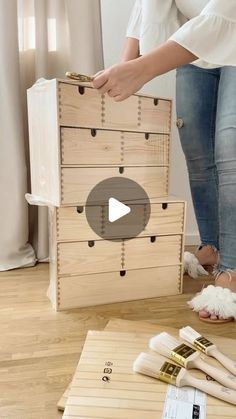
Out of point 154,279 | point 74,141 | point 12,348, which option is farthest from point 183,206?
point 12,348

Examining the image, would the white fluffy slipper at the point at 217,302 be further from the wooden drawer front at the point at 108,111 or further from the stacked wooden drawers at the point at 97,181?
the wooden drawer front at the point at 108,111

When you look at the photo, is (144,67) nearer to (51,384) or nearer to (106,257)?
(106,257)

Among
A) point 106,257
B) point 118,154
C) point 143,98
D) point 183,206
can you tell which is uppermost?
point 143,98

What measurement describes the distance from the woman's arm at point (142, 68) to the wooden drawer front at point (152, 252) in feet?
1.11

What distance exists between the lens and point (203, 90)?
92cm

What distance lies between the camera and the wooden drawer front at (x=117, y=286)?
0.78m

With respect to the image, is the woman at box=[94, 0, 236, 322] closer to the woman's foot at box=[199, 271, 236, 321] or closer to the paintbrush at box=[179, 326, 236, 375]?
the woman's foot at box=[199, 271, 236, 321]

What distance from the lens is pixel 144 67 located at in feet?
2.01

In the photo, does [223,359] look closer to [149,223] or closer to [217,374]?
[217,374]

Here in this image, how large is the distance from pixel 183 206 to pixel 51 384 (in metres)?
0.49

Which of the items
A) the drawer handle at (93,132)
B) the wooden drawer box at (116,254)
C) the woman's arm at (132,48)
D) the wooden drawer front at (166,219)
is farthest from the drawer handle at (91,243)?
the woman's arm at (132,48)

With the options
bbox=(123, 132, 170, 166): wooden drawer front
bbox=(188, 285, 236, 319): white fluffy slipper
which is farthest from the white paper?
bbox=(123, 132, 170, 166): wooden drawer front

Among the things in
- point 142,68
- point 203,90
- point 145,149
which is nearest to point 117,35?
point 203,90

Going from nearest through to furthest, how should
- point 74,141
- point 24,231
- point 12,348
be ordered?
point 12,348, point 74,141, point 24,231
